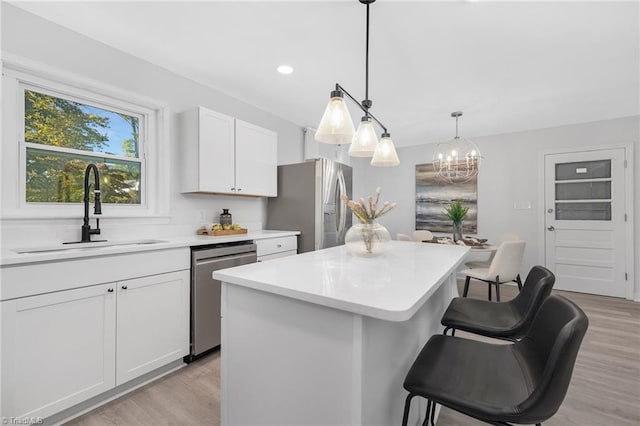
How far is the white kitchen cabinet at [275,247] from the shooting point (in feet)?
9.20

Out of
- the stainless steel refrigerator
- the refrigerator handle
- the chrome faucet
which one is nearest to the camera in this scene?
the chrome faucet

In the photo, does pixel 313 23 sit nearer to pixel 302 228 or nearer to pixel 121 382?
pixel 302 228

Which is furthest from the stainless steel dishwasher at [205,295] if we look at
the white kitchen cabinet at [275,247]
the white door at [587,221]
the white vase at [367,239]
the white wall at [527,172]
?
the white door at [587,221]

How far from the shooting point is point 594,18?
1.95 m

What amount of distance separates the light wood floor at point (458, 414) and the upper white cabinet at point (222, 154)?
1513 mm

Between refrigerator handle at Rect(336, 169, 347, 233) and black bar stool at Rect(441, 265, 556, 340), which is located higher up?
refrigerator handle at Rect(336, 169, 347, 233)

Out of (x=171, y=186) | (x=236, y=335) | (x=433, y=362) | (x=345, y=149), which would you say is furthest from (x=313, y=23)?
(x=345, y=149)

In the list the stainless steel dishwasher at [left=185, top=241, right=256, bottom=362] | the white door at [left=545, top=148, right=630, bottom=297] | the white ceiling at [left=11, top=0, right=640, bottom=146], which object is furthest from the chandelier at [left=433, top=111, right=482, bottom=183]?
the stainless steel dishwasher at [left=185, top=241, right=256, bottom=362]

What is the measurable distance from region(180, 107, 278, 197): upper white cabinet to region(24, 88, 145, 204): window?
0.40m

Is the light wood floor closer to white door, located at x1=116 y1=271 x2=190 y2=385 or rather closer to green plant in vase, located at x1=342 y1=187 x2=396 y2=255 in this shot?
white door, located at x1=116 y1=271 x2=190 y2=385

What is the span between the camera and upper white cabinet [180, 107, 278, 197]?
2656mm

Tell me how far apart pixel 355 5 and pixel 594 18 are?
1.59m

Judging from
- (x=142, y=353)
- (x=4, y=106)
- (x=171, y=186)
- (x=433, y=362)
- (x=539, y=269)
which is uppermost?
(x=4, y=106)

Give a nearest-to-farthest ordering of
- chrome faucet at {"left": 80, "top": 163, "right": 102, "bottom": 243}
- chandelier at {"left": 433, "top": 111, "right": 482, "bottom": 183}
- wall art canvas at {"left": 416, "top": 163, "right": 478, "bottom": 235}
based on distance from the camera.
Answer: chrome faucet at {"left": 80, "top": 163, "right": 102, "bottom": 243}
chandelier at {"left": 433, "top": 111, "right": 482, "bottom": 183}
wall art canvas at {"left": 416, "top": 163, "right": 478, "bottom": 235}
